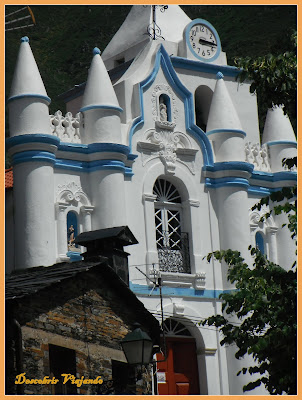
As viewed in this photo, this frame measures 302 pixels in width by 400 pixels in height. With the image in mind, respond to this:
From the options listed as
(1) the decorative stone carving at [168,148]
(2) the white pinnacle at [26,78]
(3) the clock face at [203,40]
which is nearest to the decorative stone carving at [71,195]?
(1) the decorative stone carving at [168,148]

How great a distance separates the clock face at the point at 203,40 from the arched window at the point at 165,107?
232cm

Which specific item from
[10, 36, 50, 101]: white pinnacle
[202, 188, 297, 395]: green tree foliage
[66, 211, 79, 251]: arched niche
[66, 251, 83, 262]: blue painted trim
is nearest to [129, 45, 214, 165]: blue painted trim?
[10, 36, 50, 101]: white pinnacle

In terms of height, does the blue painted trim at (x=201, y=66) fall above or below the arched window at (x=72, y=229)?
above

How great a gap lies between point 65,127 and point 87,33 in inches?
1088

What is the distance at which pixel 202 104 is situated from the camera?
40250 millimetres

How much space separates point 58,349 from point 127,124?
48.3 ft

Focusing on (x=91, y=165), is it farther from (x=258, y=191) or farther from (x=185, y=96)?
(x=258, y=191)

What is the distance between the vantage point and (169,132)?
121 ft

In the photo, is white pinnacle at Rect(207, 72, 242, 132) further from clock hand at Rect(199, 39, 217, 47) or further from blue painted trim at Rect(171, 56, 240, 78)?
clock hand at Rect(199, 39, 217, 47)

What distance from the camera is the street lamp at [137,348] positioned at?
2127 centimetres

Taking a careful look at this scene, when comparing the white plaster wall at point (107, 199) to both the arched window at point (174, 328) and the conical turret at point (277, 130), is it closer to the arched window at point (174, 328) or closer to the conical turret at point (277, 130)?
the arched window at point (174, 328)

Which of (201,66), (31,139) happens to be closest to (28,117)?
(31,139)

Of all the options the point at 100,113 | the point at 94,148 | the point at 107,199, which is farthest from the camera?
the point at 100,113

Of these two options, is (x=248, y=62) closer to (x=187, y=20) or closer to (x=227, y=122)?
(x=227, y=122)
